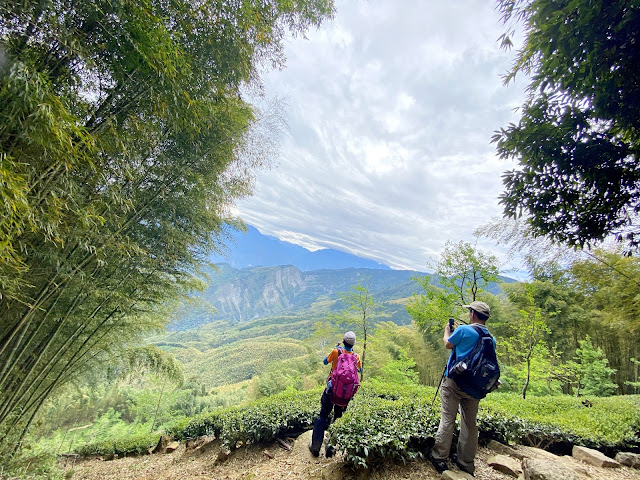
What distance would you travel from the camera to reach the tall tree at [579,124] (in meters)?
1.88

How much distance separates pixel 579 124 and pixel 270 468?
16.0 feet

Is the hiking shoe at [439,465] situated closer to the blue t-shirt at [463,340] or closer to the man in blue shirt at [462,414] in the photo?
the man in blue shirt at [462,414]

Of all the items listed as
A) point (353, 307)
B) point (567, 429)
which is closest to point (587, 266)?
point (567, 429)

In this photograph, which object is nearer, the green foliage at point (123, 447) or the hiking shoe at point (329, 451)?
the hiking shoe at point (329, 451)

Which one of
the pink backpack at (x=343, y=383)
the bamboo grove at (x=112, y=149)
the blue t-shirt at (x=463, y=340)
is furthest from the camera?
the pink backpack at (x=343, y=383)

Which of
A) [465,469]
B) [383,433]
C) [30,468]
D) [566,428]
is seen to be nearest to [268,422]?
[383,433]

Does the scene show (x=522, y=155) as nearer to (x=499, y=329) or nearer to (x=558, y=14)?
(x=558, y=14)

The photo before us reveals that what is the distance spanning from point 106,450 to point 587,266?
1494 cm

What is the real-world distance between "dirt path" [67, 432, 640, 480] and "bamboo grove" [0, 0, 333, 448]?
2.40 m

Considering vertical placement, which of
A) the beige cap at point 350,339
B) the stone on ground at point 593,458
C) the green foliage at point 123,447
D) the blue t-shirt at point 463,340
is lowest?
the green foliage at point 123,447

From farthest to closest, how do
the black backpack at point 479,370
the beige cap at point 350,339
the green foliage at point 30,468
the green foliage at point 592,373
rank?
1. the green foliage at point 592,373
2. the green foliage at point 30,468
3. the beige cap at point 350,339
4. the black backpack at point 479,370

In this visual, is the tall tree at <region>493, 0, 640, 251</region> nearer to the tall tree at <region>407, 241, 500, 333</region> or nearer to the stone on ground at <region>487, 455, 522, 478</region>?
the stone on ground at <region>487, 455, 522, 478</region>

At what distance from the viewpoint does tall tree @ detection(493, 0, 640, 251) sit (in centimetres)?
188

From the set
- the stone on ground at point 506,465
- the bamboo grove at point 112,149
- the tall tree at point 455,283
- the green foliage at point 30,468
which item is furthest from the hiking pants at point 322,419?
the tall tree at point 455,283
